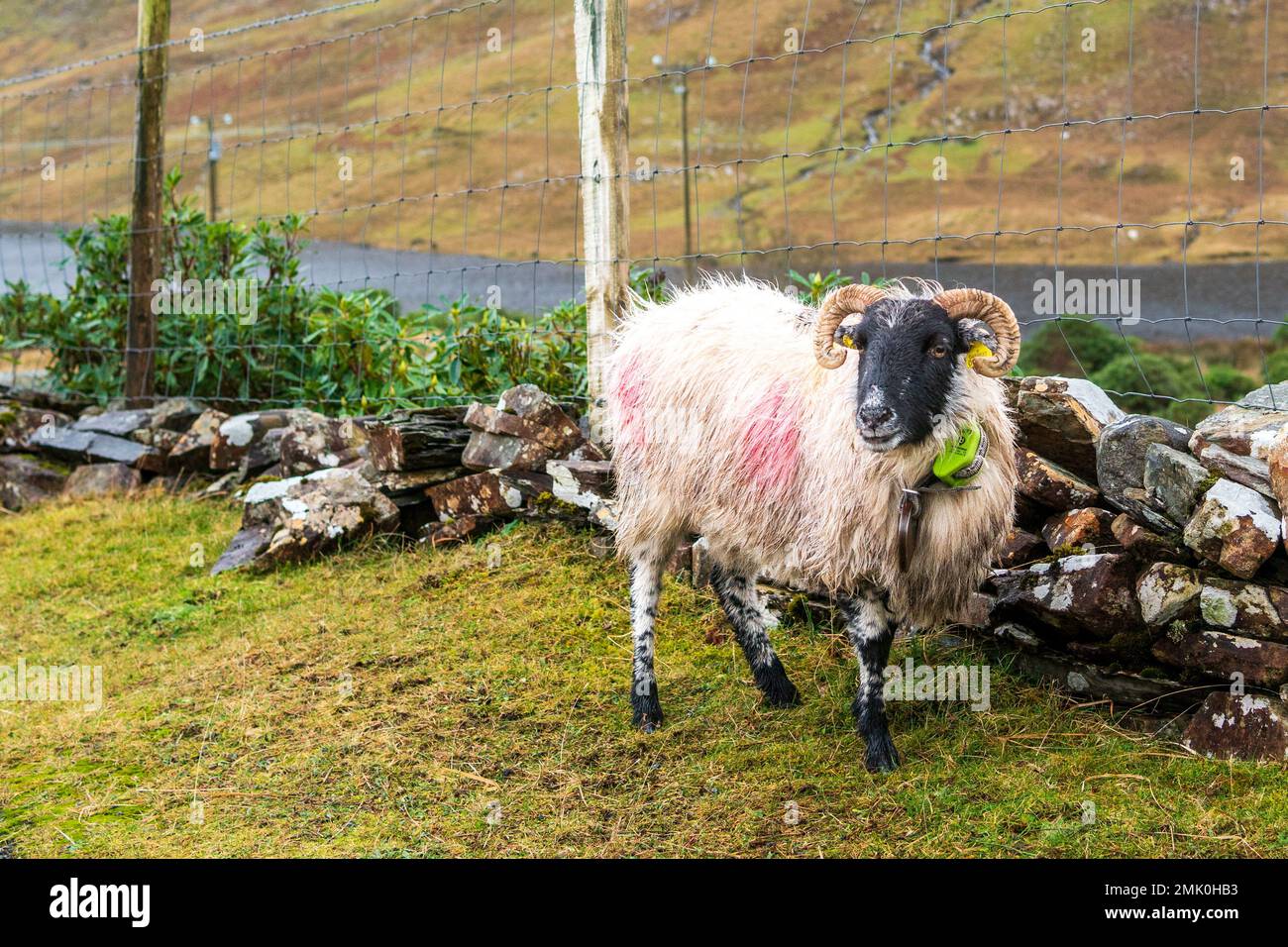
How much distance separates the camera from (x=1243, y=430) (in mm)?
4863

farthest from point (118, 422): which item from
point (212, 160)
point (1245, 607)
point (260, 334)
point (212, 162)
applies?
point (212, 162)

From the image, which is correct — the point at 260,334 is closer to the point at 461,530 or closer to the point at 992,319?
the point at 461,530

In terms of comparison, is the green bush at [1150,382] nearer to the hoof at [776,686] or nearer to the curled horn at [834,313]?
the hoof at [776,686]

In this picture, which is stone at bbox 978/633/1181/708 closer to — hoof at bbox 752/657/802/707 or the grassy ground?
the grassy ground

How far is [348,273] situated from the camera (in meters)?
36.6

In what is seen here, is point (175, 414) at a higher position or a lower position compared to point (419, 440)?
higher

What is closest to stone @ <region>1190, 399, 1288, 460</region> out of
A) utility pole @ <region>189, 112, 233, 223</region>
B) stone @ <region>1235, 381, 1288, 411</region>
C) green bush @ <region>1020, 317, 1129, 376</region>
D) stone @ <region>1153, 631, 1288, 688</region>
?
stone @ <region>1235, 381, 1288, 411</region>

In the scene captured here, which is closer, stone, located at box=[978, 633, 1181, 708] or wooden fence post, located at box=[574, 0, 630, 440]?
stone, located at box=[978, 633, 1181, 708]

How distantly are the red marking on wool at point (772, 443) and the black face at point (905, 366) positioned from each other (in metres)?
0.58

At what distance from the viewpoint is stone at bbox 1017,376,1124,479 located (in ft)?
17.8

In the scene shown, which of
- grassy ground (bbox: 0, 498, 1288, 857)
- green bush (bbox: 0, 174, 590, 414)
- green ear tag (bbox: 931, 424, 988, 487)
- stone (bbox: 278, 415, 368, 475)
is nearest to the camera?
grassy ground (bbox: 0, 498, 1288, 857)

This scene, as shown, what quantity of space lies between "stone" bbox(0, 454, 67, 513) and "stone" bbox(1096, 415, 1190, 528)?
7739 mm

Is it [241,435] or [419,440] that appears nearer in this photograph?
[419,440]

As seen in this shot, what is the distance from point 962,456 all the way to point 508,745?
7.30ft
